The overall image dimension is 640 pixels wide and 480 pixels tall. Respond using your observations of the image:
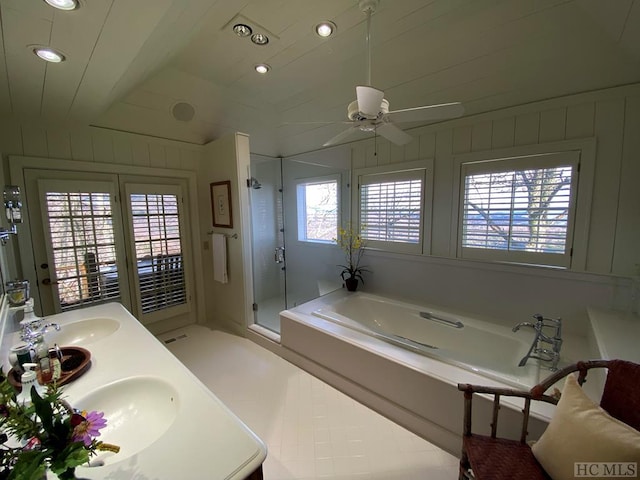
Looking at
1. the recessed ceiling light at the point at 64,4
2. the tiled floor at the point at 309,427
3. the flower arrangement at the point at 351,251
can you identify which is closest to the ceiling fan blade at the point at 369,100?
the recessed ceiling light at the point at 64,4

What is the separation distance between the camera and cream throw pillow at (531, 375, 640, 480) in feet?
3.02

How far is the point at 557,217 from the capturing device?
218 centimetres

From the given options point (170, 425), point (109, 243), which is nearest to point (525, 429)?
point (170, 425)

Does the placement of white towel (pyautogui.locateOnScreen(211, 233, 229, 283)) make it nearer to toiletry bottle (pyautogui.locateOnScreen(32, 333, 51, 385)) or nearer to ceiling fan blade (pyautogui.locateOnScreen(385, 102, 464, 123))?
toiletry bottle (pyautogui.locateOnScreen(32, 333, 51, 385))

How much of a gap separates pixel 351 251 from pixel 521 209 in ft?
5.86

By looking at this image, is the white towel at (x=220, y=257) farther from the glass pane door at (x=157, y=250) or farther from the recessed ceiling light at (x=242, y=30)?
the recessed ceiling light at (x=242, y=30)

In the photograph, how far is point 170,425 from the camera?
923 millimetres

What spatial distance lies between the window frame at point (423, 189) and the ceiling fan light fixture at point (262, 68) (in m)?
1.42

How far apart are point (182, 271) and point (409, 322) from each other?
2695mm

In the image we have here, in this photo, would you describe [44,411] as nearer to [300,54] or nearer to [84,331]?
[84,331]

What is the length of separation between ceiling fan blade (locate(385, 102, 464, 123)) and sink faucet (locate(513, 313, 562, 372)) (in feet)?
4.60

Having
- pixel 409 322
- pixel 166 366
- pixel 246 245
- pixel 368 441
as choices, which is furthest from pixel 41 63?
pixel 409 322

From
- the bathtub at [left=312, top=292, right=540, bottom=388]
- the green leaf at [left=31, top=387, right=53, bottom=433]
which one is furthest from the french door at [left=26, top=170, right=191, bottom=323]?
the green leaf at [left=31, top=387, right=53, bottom=433]

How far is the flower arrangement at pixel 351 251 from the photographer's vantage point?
337 cm
